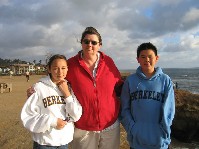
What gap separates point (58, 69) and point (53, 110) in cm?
57

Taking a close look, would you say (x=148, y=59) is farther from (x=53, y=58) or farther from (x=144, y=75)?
(x=53, y=58)

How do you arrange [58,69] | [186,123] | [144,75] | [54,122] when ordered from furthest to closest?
[186,123], [144,75], [58,69], [54,122]

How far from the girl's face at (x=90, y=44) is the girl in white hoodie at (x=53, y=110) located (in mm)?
373

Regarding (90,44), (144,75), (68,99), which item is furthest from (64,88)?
(144,75)

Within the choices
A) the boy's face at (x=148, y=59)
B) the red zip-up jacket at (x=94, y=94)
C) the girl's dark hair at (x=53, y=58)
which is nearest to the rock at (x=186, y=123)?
the red zip-up jacket at (x=94, y=94)

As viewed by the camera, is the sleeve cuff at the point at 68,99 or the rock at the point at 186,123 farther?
the rock at the point at 186,123

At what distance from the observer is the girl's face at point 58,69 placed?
12.5ft

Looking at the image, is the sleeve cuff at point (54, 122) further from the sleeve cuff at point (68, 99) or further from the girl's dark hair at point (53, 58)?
the girl's dark hair at point (53, 58)

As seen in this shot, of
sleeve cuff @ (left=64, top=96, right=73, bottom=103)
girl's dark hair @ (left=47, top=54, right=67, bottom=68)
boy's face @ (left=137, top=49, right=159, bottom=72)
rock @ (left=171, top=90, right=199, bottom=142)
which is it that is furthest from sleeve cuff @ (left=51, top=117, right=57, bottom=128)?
rock @ (left=171, top=90, right=199, bottom=142)

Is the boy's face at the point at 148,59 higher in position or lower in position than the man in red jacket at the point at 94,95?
higher

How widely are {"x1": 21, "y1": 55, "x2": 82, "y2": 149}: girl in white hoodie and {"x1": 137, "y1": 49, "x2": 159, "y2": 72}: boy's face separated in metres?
1.09

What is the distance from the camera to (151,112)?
12.3 feet

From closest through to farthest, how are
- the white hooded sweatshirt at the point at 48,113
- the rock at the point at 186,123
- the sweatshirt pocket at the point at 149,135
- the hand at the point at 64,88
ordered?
the white hooded sweatshirt at the point at 48,113 < the sweatshirt pocket at the point at 149,135 < the hand at the point at 64,88 < the rock at the point at 186,123

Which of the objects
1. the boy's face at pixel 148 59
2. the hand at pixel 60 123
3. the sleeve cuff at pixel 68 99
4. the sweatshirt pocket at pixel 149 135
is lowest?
the sweatshirt pocket at pixel 149 135
